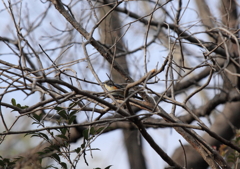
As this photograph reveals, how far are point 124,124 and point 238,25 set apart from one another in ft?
8.37

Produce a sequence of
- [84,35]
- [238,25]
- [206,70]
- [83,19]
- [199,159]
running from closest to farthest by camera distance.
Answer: [84,35] < [83,19] < [238,25] < [199,159] < [206,70]

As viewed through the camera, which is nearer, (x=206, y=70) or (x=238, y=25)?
(x=238, y=25)

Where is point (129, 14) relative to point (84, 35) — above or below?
above

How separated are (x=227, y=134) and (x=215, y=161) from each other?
144 inches

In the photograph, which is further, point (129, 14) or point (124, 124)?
point (124, 124)

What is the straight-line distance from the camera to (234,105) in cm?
578

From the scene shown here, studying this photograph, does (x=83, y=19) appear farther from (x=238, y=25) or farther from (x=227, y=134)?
(x=227, y=134)

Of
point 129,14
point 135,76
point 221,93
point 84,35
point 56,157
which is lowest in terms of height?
point 56,157

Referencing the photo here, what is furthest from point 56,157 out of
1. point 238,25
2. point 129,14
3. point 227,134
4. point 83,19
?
point 227,134

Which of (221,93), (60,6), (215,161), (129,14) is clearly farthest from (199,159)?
(60,6)

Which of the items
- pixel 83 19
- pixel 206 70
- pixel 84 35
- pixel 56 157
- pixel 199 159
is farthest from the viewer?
pixel 206 70

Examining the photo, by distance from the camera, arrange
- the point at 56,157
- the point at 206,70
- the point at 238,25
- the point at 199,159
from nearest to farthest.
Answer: the point at 56,157
the point at 238,25
the point at 199,159
the point at 206,70

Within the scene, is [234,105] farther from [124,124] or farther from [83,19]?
[83,19]

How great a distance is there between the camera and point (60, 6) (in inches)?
108
